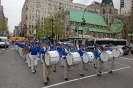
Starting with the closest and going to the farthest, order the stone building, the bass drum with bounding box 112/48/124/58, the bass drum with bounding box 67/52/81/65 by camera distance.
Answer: the bass drum with bounding box 67/52/81/65
the bass drum with bounding box 112/48/124/58
the stone building

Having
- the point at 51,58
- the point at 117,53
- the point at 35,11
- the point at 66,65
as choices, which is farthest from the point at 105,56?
the point at 35,11

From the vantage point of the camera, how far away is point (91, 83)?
27.7 feet

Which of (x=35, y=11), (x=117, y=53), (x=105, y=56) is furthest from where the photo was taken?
(x=35, y=11)

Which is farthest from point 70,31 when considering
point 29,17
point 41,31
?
point 29,17

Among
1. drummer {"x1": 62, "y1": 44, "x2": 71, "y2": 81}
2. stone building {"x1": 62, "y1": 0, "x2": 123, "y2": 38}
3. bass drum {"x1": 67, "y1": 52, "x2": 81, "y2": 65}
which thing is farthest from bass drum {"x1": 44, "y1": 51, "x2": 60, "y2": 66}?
stone building {"x1": 62, "y1": 0, "x2": 123, "y2": 38}

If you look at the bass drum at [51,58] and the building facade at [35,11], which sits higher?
the building facade at [35,11]

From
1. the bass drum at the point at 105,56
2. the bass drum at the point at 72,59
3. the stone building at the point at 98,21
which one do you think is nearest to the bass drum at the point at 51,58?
the bass drum at the point at 72,59

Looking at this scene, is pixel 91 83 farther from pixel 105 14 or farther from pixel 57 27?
pixel 105 14

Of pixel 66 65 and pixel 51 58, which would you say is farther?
pixel 66 65

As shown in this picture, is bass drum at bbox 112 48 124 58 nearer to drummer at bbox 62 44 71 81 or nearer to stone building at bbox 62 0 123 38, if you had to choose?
drummer at bbox 62 44 71 81

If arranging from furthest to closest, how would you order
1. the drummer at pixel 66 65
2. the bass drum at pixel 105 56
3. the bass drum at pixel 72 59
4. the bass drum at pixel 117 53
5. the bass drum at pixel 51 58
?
the bass drum at pixel 117 53, the bass drum at pixel 105 56, the drummer at pixel 66 65, the bass drum at pixel 72 59, the bass drum at pixel 51 58

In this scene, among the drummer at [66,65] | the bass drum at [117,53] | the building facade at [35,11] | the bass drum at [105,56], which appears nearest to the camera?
the drummer at [66,65]

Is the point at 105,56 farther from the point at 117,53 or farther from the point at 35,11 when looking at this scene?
the point at 35,11

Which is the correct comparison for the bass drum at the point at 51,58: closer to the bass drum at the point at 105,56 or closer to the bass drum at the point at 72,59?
the bass drum at the point at 72,59
